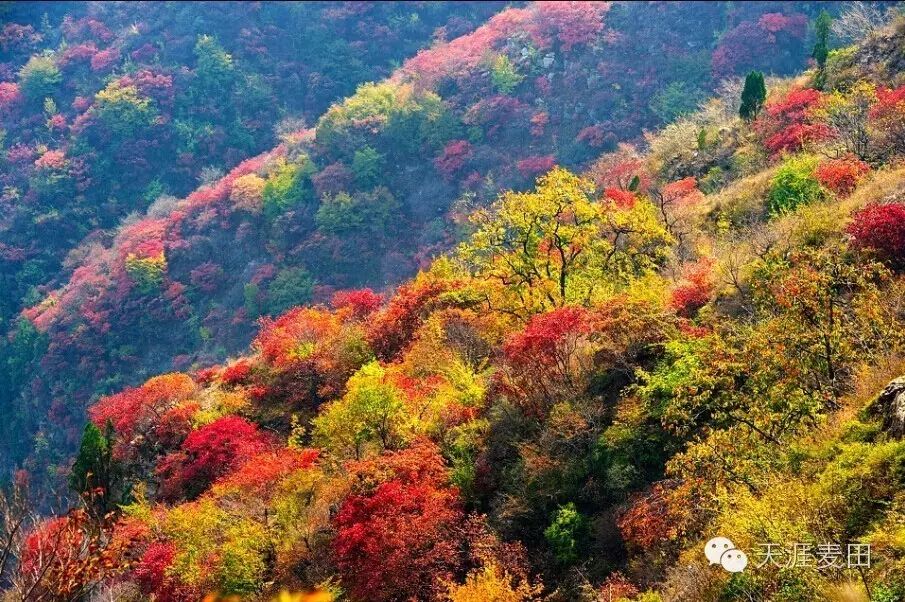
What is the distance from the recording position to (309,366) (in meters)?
31.1

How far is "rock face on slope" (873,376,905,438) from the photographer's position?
38.5 ft

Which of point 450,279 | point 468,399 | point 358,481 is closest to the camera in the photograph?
point 358,481

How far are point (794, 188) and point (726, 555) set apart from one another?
19.9 meters

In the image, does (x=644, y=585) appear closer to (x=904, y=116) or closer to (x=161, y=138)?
(x=904, y=116)

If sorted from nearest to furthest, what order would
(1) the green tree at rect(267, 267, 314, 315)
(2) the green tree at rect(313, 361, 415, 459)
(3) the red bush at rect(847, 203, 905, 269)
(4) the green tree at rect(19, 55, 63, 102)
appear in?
(3) the red bush at rect(847, 203, 905, 269) < (2) the green tree at rect(313, 361, 415, 459) < (1) the green tree at rect(267, 267, 314, 315) < (4) the green tree at rect(19, 55, 63, 102)

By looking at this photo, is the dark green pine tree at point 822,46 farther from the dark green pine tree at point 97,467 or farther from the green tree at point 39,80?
the green tree at point 39,80

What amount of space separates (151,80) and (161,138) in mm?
6739

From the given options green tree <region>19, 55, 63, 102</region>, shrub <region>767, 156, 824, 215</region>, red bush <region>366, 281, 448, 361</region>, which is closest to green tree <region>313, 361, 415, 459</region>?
red bush <region>366, 281, 448, 361</region>

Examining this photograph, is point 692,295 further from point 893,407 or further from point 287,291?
point 287,291

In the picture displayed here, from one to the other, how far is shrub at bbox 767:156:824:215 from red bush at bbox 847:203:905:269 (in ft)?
16.9

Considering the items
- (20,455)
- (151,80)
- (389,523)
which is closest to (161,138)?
(151,80)

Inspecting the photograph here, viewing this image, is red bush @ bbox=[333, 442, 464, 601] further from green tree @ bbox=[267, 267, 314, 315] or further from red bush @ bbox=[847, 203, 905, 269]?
green tree @ bbox=[267, 267, 314, 315]

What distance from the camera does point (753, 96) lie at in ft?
119

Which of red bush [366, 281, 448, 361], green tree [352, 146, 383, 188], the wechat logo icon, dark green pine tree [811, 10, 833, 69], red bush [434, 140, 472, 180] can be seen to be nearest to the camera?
the wechat logo icon
